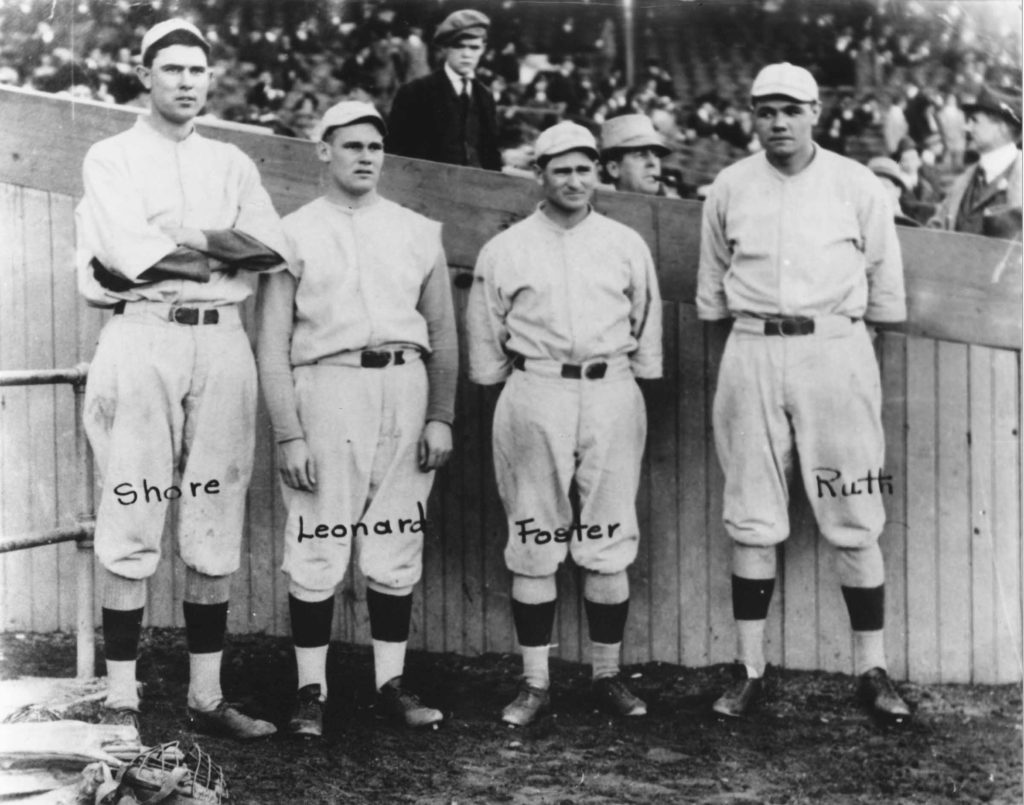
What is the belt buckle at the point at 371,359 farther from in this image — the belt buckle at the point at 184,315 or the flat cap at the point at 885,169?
the flat cap at the point at 885,169

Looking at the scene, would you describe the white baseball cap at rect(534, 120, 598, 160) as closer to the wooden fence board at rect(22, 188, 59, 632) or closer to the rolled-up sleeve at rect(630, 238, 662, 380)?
the rolled-up sleeve at rect(630, 238, 662, 380)

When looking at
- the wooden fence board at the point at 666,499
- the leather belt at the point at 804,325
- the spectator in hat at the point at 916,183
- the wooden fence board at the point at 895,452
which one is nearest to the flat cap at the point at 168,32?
the wooden fence board at the point at 666,499

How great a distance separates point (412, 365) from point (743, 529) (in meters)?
1.22

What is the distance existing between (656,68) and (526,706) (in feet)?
13.6

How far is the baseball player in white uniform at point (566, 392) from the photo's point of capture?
13.2 feet

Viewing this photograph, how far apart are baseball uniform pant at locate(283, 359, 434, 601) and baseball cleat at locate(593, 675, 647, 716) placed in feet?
2.42

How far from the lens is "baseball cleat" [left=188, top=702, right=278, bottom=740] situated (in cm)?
371

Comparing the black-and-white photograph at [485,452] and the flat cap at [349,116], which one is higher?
the flat cap at [349,116]

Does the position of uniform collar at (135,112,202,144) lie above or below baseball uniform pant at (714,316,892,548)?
above

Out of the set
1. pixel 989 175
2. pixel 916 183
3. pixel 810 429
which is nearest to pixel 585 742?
pixel 810 429

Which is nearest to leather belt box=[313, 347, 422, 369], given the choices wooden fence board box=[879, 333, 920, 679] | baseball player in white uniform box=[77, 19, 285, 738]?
baseball player in white uniform box=[77, 19, 285, 738]

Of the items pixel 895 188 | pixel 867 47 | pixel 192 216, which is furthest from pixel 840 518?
pixel 867 47

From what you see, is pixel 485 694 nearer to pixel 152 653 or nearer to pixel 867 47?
pixel 152 653

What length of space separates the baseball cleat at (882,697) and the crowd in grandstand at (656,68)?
8.53ft
